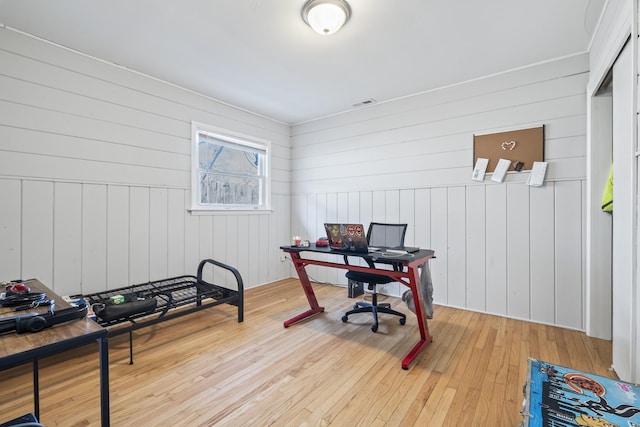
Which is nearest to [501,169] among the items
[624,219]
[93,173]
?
[624,219]

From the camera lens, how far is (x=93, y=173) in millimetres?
2822

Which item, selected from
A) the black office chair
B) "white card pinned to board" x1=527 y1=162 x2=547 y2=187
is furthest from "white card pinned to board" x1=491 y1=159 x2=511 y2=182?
the black office chair

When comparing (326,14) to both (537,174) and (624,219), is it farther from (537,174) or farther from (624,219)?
(537,174)

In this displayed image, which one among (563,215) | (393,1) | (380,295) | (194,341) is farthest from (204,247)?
(563,215)

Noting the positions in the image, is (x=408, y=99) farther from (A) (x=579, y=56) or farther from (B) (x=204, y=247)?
(B) (x=204, y=247)

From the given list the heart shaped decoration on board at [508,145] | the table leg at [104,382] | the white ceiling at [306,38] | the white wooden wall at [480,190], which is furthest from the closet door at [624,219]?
the table leg at [104,382]

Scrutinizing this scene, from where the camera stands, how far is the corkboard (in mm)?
2949

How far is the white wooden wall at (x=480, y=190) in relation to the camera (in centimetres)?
281

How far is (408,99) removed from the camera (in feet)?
12.4

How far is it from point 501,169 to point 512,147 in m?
0.25

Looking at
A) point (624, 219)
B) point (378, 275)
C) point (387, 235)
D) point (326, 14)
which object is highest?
point (326, 14)

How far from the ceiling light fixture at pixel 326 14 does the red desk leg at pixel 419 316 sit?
6.22 ft

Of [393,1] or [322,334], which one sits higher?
[393,1]

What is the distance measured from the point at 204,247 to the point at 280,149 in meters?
2.03
